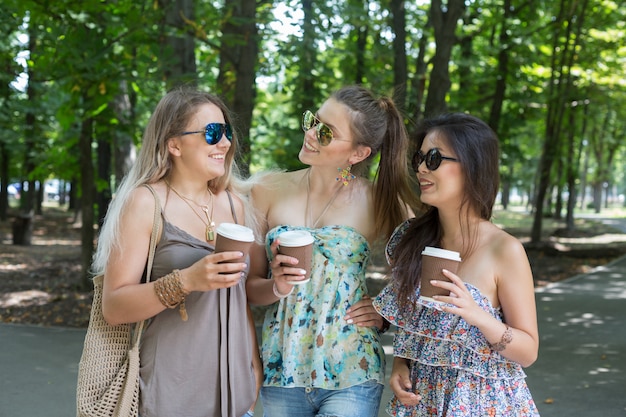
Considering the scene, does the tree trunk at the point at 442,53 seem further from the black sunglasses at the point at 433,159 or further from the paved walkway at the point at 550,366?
the black sunglasses at the point at 433,159

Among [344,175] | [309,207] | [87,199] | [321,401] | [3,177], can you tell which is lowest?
[3,177]

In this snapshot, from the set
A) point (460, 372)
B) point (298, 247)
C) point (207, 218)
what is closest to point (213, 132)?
point (207, 218)

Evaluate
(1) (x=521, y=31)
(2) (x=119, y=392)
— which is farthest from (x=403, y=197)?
(1) (x=521, y=31)

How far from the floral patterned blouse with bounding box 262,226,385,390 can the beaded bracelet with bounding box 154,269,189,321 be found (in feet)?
2.37

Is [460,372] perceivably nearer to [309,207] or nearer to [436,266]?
[436,266]

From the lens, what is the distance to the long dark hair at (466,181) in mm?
2879

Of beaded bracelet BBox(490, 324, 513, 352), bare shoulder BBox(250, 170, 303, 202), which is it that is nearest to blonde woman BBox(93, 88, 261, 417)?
bare shoulder BBox(250, 170, 303, 202)

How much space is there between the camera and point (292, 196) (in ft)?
11.1

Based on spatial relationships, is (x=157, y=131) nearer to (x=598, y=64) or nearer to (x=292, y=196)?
(x=292, y=196)

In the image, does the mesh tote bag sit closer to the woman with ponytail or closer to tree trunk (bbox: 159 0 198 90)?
the woman with ponytail

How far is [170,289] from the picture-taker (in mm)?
2508

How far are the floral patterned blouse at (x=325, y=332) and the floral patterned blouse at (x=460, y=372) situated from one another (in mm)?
263

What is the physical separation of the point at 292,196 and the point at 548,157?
56.1 feet

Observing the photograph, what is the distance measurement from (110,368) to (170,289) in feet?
1.44
